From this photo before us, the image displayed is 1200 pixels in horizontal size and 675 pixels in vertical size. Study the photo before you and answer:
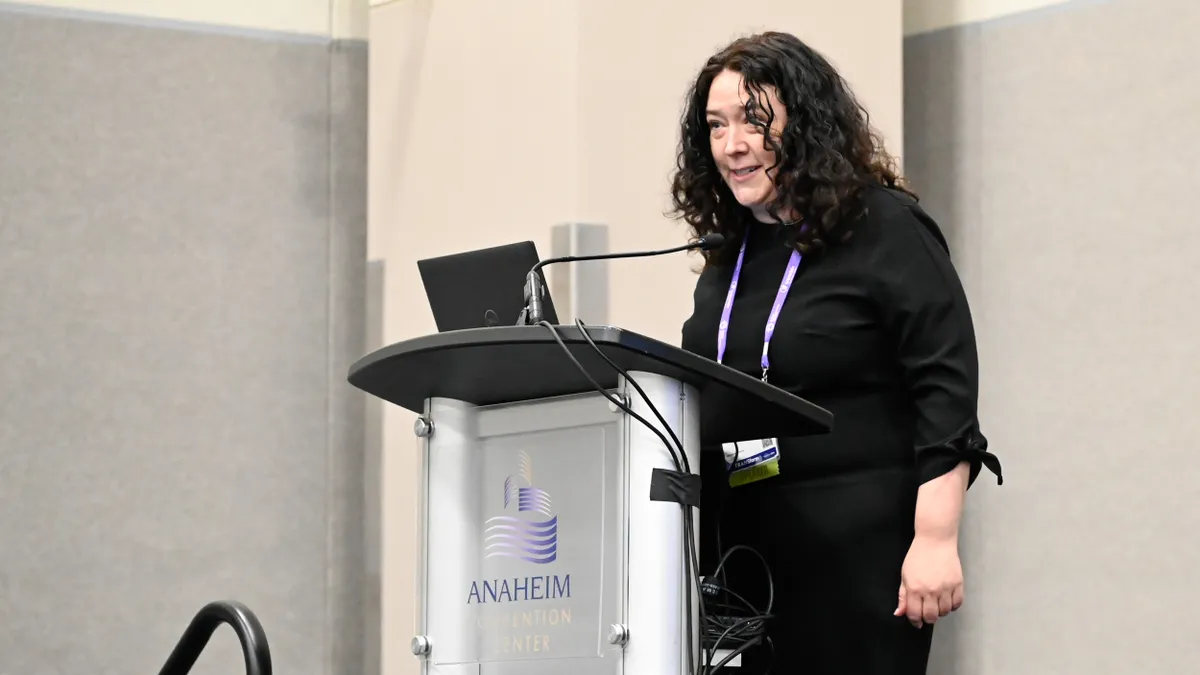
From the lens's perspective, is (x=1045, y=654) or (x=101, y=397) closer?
(x=1045, y=654)

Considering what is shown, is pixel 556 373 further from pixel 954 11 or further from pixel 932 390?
pixel 954 11

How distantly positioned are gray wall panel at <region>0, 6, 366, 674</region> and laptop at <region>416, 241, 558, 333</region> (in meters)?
2.16

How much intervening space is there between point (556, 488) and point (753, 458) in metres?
0.36

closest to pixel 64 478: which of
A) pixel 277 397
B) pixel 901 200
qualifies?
pixel 277 397

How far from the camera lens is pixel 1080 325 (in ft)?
9.75

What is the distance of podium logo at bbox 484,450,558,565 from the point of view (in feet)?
5.03

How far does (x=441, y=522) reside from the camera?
1.63 metres

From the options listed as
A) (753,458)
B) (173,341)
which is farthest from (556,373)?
(173,341)

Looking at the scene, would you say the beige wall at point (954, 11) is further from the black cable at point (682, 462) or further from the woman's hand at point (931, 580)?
the black cable at point (682, 462)

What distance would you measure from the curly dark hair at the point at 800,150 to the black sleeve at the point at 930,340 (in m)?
0.08

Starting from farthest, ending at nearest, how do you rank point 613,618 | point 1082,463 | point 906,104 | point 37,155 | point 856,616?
1. point 37,155
2. point 906,104
3. point 1082,463
4. point 856,616
5. point 613,618

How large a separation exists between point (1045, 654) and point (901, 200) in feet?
4.88

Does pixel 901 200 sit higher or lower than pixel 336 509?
higher

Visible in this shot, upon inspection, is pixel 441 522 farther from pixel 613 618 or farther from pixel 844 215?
pixel 844 215
